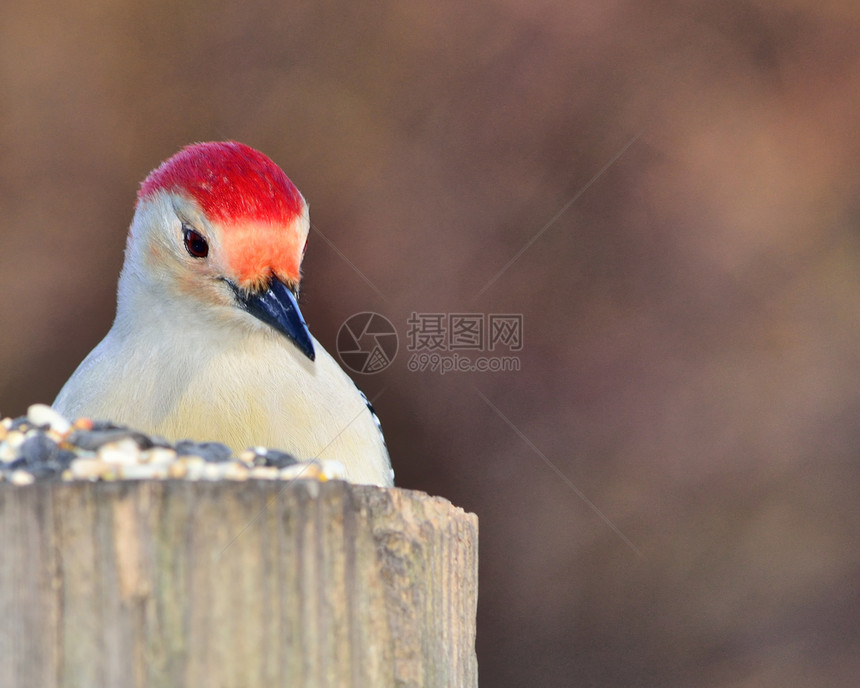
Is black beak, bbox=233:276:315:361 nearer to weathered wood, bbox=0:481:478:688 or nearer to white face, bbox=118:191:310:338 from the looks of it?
white face, bbox=118:191:310:338

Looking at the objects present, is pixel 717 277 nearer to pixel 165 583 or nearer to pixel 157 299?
pixel 157 299

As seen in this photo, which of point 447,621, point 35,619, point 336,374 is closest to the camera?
point 35,619

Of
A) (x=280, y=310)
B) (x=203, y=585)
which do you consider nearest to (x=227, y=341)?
(x=280, y=310)

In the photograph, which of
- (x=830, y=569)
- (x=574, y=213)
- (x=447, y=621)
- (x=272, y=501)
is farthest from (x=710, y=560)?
(x=272, y=501)

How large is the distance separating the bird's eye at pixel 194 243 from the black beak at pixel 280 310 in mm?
186

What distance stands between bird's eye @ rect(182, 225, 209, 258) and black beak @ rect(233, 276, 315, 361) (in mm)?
186

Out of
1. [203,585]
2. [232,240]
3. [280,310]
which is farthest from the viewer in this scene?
[232,240]

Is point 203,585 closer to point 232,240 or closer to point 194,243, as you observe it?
point 232,240

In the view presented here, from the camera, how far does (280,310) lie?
2.94 metres

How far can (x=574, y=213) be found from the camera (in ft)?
17.8

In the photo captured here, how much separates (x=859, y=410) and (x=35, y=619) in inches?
179

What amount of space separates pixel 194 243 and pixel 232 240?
0.19 metres

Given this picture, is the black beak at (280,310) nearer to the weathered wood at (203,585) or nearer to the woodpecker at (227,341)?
the woodpecker at (227,341)

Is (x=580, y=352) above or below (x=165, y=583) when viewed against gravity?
above
